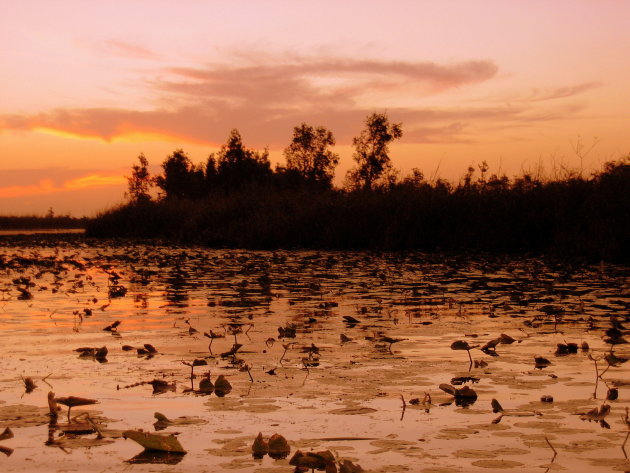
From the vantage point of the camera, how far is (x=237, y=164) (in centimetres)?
7394

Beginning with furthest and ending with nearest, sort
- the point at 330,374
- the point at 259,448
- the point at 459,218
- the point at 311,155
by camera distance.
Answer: the point at 311,155 < the point at 459,218 < the point at 330,374 < the point at 259,448

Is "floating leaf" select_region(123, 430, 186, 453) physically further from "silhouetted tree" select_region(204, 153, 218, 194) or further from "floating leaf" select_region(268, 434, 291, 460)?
"silhouetted tree" select_region(204, 153, 218, 194)

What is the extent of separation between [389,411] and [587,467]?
4.76 ft

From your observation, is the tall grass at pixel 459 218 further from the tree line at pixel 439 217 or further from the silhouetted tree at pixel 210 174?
the silhouetted tree at pixel 210 174

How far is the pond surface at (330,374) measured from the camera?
4066 millimetres

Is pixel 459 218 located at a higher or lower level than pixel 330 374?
higher

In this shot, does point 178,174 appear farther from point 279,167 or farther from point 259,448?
point 259,448

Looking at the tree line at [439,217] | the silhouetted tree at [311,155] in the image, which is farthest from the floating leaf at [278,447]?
the silhouetted tree at [311,155]

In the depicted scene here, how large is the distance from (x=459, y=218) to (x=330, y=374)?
21731mm

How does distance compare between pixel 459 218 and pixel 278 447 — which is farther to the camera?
pixel 459 218

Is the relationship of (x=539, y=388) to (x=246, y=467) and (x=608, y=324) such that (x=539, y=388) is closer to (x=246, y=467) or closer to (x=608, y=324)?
(x=246, y=467)

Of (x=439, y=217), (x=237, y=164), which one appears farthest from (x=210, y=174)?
(x=439, y=217)

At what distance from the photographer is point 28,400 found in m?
5.36

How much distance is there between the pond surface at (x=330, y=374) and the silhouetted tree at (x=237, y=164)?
195 feet
